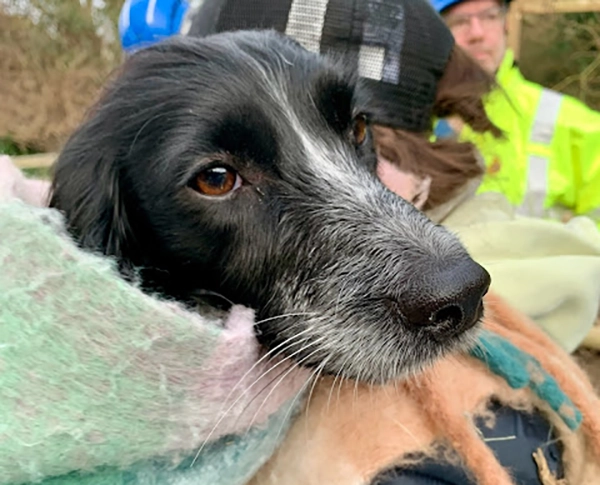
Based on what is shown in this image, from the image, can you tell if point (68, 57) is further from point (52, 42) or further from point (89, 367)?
point (89, 367)

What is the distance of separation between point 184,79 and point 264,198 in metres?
0.30

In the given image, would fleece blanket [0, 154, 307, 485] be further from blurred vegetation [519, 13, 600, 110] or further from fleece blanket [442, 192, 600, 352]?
blurred vegetation [519, 13, 600, 110]

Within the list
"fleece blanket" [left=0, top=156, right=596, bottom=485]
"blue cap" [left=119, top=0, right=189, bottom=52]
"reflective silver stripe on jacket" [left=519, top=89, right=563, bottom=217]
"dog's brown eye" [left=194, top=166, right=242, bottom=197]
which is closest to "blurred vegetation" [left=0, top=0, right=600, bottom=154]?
"blue cap" [left=119, top=0, right=189, bottom=52]

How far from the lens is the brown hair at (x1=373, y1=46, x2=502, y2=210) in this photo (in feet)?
6.59

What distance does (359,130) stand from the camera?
1.73 m

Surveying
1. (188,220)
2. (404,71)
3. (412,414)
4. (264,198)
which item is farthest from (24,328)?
(404,71)

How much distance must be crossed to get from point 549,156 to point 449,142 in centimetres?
173

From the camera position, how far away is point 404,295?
127cm

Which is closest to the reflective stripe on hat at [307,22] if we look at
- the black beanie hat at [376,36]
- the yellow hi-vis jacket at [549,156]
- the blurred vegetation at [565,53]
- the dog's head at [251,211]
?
the black beanie hat at [376,36]

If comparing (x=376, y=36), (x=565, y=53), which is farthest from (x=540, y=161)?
(x=565, y=53)

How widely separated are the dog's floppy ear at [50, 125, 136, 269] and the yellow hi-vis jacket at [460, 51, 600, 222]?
7.58ft

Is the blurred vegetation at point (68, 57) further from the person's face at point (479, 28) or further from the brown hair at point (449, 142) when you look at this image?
the brown hair at point (449, 142)

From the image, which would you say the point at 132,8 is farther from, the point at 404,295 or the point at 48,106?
the point at 48,106

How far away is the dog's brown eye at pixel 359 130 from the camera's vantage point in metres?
1.71
